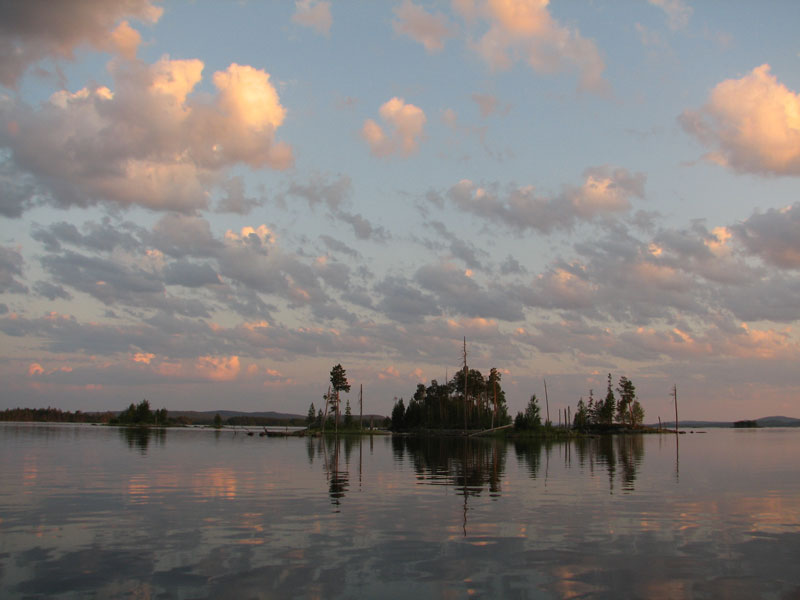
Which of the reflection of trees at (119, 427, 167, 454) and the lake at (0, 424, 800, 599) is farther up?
the lake at (0, 424, 800, 599)

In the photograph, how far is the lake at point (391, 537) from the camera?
1378cm

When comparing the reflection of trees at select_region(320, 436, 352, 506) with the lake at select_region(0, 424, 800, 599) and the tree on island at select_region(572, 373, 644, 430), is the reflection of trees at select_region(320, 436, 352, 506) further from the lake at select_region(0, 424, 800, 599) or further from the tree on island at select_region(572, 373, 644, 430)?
the tree on island at select_region(572, 373, 644, 430)

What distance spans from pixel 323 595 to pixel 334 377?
13615 centimetres

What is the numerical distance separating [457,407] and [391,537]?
148m

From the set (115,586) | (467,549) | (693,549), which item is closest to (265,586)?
(115,586)

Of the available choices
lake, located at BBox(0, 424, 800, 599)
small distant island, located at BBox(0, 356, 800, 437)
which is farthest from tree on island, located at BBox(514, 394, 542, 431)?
lake, located at BBox(0, 424, 800, 599)

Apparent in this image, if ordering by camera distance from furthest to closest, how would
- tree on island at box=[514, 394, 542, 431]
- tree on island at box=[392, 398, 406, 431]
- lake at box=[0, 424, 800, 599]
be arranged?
tree on island at box=[392, 398, 406, 431] → tree on island at box=[514, 394, 542, 431] → lake at box=[0, 424, 800, 599]

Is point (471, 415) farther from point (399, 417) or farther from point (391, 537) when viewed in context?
point (391, 537)

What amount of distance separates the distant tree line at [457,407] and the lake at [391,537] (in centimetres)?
11202

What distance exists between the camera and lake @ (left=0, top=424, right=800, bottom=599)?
13781 mm

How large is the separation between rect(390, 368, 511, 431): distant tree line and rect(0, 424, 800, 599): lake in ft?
368

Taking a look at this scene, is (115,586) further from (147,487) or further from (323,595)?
(147,487)

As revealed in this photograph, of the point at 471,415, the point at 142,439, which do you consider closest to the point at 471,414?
the point at 471,415

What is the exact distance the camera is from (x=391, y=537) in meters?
18.9
